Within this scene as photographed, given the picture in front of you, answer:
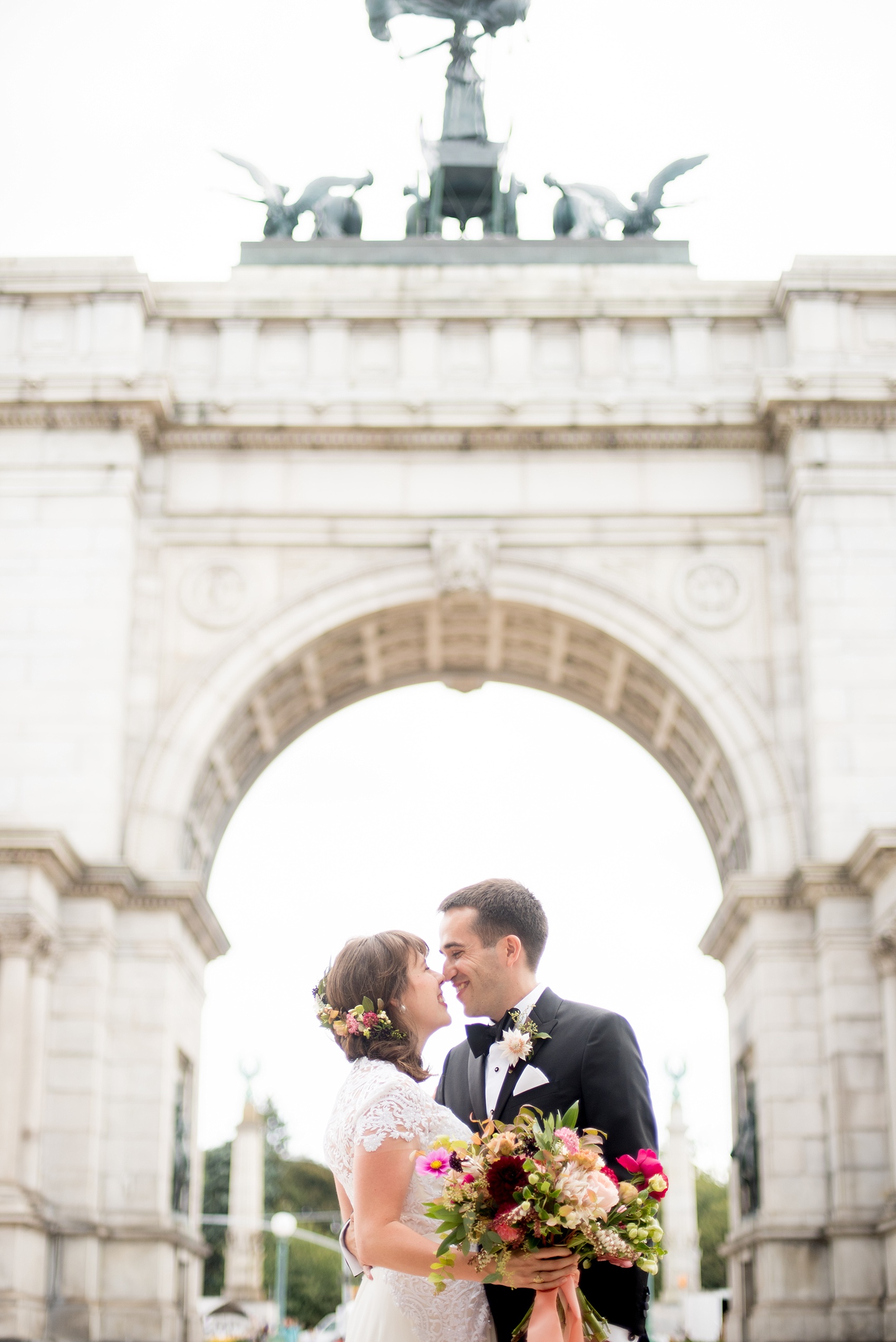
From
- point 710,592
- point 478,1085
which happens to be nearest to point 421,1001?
point 478,1085

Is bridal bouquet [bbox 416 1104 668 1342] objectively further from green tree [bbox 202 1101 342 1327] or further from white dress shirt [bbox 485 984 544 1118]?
green tree [bbox 202 1101 342 1327]

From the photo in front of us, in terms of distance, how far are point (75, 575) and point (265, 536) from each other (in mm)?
2794

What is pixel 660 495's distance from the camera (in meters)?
24.8

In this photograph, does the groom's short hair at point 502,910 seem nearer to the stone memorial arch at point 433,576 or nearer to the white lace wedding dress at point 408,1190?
the white lace wedding dress at point 408,1190

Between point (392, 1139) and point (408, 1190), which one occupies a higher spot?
point (392, 1139)

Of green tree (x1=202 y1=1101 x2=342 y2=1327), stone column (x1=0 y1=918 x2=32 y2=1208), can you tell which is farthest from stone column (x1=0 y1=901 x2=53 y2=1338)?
green tree (x1=202 y1=1101 x2=342 y2=1327)

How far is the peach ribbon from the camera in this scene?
209 inches

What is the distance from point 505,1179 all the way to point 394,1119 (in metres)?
0.54

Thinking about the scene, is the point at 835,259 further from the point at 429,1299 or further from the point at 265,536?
the point at 429,1299

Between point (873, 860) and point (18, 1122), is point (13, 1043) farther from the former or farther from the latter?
point (873, 860)

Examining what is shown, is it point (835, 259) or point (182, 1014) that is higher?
point (835, 259)

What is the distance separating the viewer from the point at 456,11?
1143 inches

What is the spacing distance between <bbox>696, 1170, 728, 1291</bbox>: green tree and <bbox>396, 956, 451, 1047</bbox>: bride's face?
84.3m

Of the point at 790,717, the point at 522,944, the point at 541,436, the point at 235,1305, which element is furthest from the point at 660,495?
the point at 235,1305
